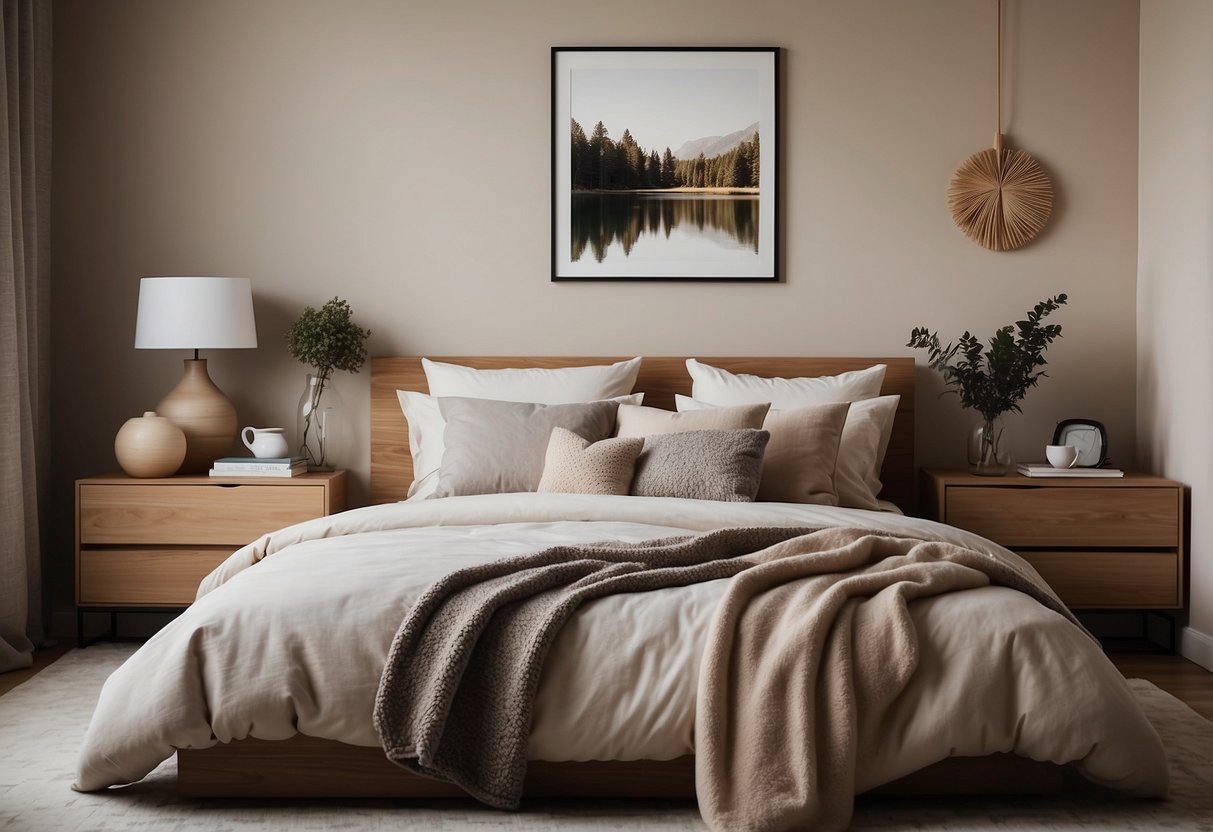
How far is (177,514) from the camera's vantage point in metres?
3.87

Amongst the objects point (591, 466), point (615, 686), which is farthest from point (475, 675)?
point (591, 466)

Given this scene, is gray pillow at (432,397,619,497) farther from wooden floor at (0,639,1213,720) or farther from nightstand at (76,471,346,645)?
wooden floor at (0,639,1213,720)

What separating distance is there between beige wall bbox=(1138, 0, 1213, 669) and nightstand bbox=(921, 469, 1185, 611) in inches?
3.8

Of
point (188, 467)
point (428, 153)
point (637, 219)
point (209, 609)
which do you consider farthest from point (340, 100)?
point (209, 609)

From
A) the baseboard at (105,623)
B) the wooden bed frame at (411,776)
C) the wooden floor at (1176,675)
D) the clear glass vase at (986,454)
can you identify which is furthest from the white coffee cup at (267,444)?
the wooden floor at (1176,675)

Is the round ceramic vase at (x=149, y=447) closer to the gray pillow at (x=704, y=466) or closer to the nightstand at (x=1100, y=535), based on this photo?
the gray pillow at (x=704, y=466)

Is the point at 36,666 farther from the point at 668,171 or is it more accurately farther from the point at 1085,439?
the point at 1085,439

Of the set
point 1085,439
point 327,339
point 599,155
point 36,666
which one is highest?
point 599,155

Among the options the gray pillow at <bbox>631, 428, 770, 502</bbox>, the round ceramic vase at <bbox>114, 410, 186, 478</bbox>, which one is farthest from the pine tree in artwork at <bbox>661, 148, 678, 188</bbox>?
the round ceramic vase at <bbox>114, 410, 186, 478</bbox>

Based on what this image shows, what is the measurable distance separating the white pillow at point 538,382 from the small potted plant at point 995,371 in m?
1.11

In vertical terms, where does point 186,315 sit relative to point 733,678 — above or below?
above

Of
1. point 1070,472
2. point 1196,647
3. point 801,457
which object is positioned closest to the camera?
point 801,457

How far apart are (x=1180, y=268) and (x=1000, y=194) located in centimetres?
70

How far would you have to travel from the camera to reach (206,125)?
4297 mm
